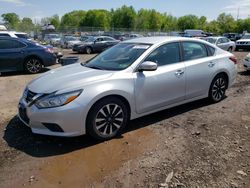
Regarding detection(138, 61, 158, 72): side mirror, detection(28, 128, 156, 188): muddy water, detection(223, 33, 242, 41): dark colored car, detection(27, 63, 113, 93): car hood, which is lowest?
detection(28, 128, 156, 188): muddy water

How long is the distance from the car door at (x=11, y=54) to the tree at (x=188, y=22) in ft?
314

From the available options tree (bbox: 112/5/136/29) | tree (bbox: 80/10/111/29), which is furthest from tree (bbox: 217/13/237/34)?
tree (bbox: 80/10/111/29)

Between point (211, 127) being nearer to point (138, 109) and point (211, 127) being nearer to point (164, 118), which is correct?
point (164, 118)

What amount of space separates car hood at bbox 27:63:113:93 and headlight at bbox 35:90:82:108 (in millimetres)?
118

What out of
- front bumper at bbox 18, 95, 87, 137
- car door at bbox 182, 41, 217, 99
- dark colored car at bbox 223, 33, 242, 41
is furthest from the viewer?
dark colored car at bbox 223, 33, 242, 41

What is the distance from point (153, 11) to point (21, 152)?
104 m

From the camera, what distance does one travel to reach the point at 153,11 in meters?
102

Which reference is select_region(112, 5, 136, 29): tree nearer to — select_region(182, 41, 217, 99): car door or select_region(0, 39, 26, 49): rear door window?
select_region(0, 39, 26, 49): rear door window

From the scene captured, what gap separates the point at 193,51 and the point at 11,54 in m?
7.44

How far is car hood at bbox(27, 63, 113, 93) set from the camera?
4.04 m

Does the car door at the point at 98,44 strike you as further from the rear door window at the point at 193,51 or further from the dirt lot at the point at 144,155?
the dirt lot at the point at 144,155

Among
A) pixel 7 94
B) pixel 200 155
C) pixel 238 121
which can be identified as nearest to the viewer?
pixel 200 155

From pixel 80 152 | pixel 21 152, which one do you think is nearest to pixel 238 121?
pixel 80 152

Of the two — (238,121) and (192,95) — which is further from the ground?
(192,95)
